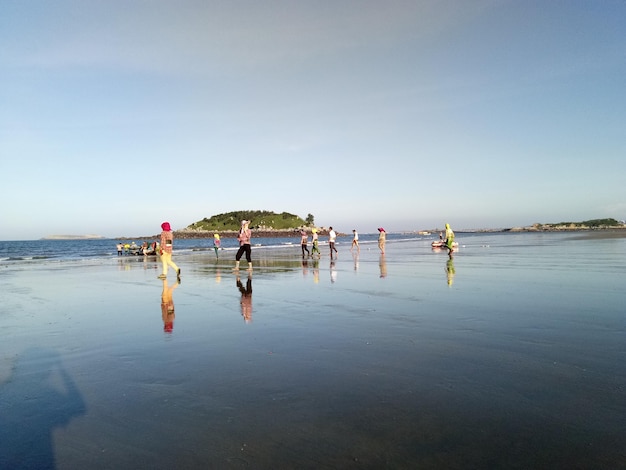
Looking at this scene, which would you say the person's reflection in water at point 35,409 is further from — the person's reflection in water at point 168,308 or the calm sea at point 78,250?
the calm sea at point 78,250

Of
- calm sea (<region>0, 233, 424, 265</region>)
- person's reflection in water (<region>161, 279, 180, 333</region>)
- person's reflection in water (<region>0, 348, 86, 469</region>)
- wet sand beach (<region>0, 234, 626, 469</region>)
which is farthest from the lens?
calm sea (<region>0, 233, 424, 265</region>)

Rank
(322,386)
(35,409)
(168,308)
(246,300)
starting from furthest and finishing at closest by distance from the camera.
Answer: (246,300) < (168,308) < (322,386) < (35,409)

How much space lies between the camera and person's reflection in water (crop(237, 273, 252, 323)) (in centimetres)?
977

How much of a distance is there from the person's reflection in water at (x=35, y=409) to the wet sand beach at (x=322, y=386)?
0.07 ft

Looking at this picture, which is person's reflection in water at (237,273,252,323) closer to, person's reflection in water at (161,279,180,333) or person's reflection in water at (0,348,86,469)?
person's reflection in water at (161,279,180,333)

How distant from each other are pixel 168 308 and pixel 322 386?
7219 mm

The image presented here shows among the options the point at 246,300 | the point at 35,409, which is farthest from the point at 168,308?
the point at 35,409

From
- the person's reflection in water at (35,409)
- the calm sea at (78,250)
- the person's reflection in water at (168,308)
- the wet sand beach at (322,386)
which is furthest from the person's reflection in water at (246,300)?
the calm sea at (78,250)

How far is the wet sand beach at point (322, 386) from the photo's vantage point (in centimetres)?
363

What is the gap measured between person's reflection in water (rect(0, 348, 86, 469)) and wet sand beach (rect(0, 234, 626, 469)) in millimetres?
22

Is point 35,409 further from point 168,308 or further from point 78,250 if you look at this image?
point 78,250

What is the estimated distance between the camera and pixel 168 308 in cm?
1109

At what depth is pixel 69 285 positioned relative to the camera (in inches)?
685

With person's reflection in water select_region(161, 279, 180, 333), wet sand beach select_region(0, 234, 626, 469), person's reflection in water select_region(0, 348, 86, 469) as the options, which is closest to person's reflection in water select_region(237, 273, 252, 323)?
wet sand beach select_region(0, 234, 626, 469)
